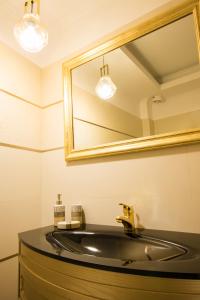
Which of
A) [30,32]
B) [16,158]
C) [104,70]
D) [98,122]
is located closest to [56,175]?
[16,158]

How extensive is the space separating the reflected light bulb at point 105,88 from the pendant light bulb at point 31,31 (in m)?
0.38

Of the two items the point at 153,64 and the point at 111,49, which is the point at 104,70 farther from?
the point at 153,64

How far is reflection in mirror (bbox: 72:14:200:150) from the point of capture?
3.21 feet

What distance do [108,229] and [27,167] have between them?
2.33 feet

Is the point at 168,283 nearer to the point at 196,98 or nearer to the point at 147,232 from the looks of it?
the point at 147,232

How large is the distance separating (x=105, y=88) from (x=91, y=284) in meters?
0.99

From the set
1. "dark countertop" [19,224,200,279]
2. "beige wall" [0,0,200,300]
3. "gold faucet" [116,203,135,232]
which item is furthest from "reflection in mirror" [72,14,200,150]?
"dark countertop" [19,224,200,279]

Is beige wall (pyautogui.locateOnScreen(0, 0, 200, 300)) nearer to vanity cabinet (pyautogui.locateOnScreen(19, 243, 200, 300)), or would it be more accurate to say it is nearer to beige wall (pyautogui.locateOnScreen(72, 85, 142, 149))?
beige wall (pyautogui.locateOnScreen(72, 85, 142, 149))

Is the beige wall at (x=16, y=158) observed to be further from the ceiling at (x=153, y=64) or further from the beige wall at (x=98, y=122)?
the ceiling at (x=153, y=64)

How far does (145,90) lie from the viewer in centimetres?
111

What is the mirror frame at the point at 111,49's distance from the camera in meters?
0.96

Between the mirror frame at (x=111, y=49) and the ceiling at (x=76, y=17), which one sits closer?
the mirror frame at (x=111, y=49)

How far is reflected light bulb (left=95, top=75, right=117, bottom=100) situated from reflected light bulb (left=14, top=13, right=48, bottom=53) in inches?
15.1

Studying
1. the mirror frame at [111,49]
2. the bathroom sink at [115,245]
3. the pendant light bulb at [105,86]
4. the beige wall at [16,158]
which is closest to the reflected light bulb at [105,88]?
the pendant light bulb at [105,86]
